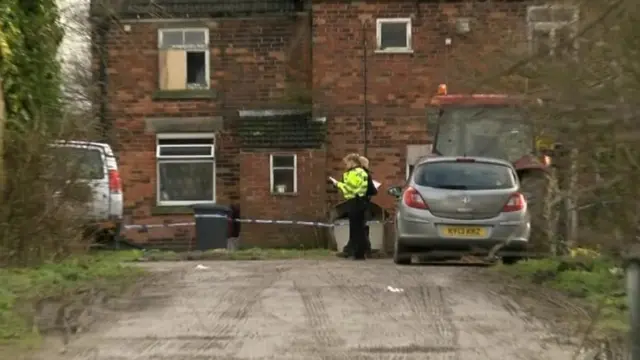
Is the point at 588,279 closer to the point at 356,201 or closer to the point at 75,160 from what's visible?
the point at 75,160

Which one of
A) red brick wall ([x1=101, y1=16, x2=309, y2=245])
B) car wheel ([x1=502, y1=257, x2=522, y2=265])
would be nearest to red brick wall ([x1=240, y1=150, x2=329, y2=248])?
red brick wall ([x1=101, y1=16, x2=309, y2=245])

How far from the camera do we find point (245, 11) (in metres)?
27.5

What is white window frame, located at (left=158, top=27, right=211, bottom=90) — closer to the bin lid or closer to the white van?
the bin lid

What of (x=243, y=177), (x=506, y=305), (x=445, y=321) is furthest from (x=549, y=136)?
(x=243, y=177)

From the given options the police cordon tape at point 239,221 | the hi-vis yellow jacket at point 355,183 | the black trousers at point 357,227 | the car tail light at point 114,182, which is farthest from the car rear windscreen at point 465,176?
the police cordon tape at point 239,221

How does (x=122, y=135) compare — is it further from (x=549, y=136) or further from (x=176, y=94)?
(x=549, y=136)

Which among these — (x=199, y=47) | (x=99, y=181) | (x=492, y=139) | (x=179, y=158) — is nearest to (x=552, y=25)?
(x=492, y=139)

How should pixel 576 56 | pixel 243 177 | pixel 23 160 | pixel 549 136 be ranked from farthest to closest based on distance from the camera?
1. pixel 243 177
2. pixel 23 160
3. pixel 549 136
4. pixel 576 56

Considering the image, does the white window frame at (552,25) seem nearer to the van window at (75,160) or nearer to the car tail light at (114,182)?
the van window at (75,160)

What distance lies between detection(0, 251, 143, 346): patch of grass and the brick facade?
38.5 feet

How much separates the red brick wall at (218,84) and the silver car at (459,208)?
1057 centimetres

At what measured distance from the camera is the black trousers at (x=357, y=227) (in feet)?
63.2

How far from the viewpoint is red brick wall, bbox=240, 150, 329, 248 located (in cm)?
2641

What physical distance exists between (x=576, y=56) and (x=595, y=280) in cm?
461
